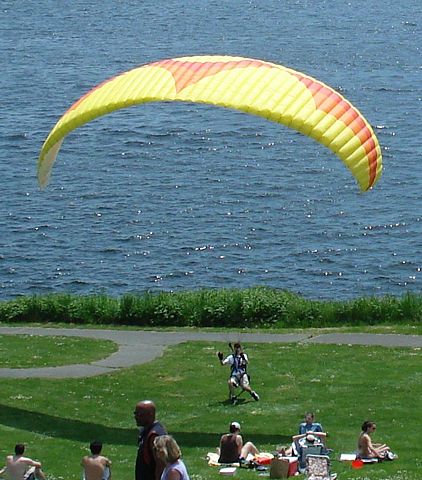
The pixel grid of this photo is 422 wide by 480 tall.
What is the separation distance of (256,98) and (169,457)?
9.58 meters

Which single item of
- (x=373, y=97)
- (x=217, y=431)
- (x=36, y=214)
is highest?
(x=373, y=97)

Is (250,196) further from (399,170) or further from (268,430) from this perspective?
(268,430)

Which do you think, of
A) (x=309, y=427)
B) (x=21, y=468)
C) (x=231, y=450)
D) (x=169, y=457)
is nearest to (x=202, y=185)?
(x=309, y=427)

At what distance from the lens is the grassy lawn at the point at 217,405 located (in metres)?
21.9

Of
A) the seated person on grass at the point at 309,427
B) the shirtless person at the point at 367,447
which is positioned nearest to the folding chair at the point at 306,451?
the shirtless person at the point at 367,447

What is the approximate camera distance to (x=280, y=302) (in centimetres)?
3900

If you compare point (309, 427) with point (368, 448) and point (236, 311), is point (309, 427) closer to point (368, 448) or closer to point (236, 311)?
point (368, 448)

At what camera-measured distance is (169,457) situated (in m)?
12.8

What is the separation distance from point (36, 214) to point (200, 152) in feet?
41.7

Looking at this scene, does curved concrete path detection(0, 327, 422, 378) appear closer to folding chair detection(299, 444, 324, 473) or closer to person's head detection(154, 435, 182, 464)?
folding chair detection(299, 444, 324, 473)

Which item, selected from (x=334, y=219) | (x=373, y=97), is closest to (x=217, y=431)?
(x=334, y=219)

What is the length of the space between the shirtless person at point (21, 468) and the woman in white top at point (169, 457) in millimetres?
6498

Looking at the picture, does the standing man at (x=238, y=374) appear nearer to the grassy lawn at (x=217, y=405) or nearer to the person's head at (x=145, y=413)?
the grassy lawn at (x=217, y=405)

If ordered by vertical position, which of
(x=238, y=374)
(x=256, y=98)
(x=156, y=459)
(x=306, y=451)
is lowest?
(x=306, y=451)
